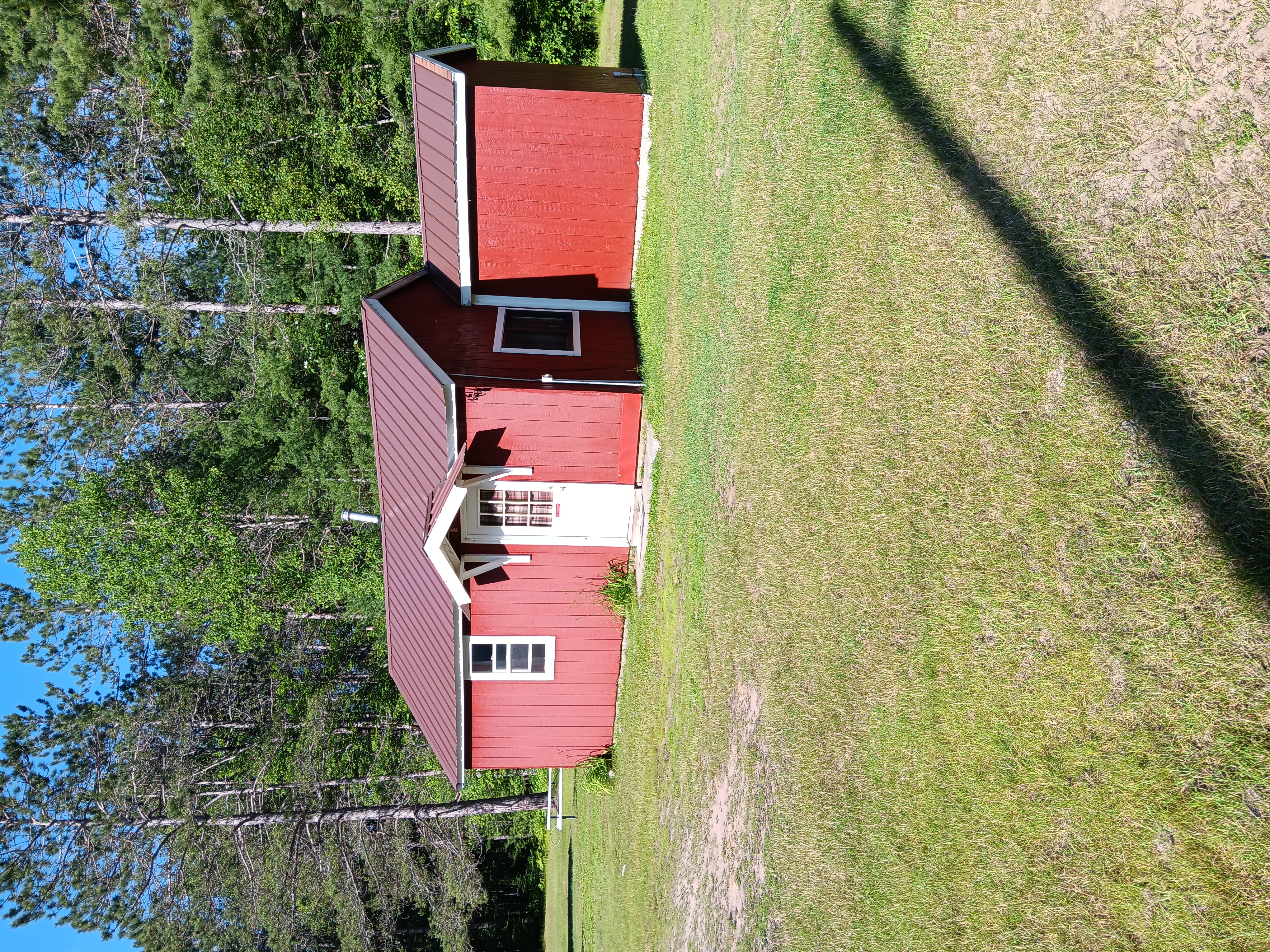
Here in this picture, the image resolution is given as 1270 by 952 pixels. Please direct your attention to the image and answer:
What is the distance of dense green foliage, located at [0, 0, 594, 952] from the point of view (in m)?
21.5

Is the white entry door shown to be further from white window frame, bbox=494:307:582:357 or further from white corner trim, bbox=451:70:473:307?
white corner trim, bbox=451:70:473:307

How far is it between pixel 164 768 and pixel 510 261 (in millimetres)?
19676

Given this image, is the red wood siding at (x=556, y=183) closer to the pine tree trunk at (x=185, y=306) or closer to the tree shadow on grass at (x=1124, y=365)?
the tree shadow on grass at (x=1124, y=365)

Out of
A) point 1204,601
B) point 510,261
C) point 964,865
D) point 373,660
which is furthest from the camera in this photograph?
point 373,660

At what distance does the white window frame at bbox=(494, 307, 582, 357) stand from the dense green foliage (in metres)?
8.71

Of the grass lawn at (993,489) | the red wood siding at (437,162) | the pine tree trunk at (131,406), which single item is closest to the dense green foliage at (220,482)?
the pine tree trunk at (131,406)

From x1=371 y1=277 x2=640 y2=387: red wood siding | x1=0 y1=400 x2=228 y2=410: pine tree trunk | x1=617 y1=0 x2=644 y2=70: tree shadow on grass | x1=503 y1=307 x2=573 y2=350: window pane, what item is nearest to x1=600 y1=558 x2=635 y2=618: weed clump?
x1=371 y1=277 x2=640 y2=387: red wood siding

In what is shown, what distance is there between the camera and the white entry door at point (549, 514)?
38.8ft

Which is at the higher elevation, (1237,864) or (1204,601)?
(1204,601)

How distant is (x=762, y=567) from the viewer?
7.61 metres

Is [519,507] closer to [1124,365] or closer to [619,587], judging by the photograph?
[619,587]

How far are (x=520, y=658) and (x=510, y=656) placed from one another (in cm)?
20

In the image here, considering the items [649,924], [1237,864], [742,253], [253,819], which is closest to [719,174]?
[742,253]

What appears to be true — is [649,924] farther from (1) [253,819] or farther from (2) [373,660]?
(2) [373,660]
